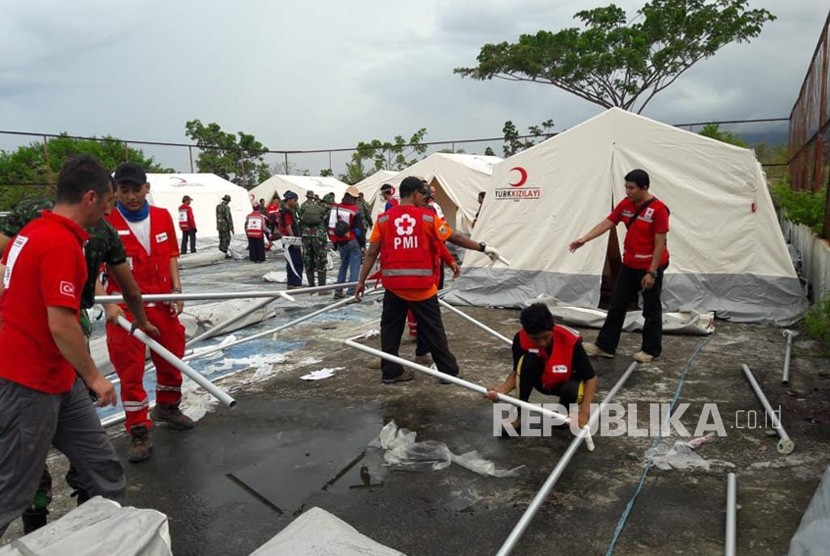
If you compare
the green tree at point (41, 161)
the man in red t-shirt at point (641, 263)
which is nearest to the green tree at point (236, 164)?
the green tree at point (41, 161)

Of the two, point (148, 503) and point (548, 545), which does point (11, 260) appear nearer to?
point (148, 503)

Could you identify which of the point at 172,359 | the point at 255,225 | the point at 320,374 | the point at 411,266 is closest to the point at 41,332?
the point at 172,359

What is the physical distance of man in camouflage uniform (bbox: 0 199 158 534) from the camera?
2.65 meters

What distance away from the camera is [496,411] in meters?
4.18

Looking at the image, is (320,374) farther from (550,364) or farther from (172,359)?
(550,364)

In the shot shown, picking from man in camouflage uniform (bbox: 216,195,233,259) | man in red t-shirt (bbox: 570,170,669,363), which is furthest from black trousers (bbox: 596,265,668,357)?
man in camouflage uniform (bbox: 216,195,233,259)

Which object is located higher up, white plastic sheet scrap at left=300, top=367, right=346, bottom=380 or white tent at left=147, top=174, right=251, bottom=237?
white tent at left=147, top=174, right=251, bottom=237

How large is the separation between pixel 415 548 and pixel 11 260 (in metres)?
2.04

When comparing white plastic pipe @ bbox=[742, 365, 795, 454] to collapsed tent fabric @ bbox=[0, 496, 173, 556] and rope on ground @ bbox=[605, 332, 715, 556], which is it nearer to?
rope on ground @ bbox=[605, 332, 715, 556]

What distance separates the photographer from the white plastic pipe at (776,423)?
11.1 feet

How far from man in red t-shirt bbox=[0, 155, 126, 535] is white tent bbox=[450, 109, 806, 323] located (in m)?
6.53

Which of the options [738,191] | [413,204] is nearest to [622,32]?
[738,191]

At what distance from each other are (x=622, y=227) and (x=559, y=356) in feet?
15.3

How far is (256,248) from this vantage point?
48.9ft
